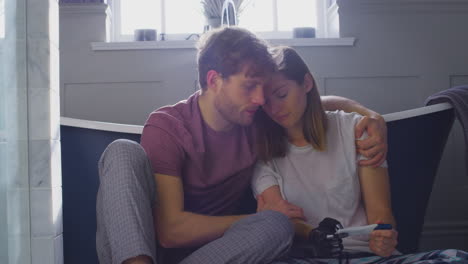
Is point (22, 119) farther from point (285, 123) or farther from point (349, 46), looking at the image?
point (349, 46)

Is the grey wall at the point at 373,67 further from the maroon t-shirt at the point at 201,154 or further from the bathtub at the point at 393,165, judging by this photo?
the maroon t-shirt at the point at 201,154

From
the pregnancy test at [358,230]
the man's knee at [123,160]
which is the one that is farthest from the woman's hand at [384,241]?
the man's knee at [123,160]

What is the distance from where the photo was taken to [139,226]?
1.02 m

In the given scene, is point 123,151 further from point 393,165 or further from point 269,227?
point 393,165

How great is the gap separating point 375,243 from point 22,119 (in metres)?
0.78

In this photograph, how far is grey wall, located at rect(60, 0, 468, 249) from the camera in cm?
212

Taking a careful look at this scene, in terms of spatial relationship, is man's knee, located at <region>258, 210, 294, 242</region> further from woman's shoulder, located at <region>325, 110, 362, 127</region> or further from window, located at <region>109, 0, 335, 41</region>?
window, located at <region>109, 0, 335, 41</region>

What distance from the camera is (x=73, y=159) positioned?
155 cm

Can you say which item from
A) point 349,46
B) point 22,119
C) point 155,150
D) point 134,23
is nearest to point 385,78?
point 349,46

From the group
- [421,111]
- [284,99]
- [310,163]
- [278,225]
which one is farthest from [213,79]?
[421,111]

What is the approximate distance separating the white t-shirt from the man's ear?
239mm

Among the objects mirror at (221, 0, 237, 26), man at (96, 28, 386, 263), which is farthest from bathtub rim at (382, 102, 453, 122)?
mirror at (221, 0, 237, 26)

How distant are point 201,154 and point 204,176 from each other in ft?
0.19

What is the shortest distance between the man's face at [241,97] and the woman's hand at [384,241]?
409mm
